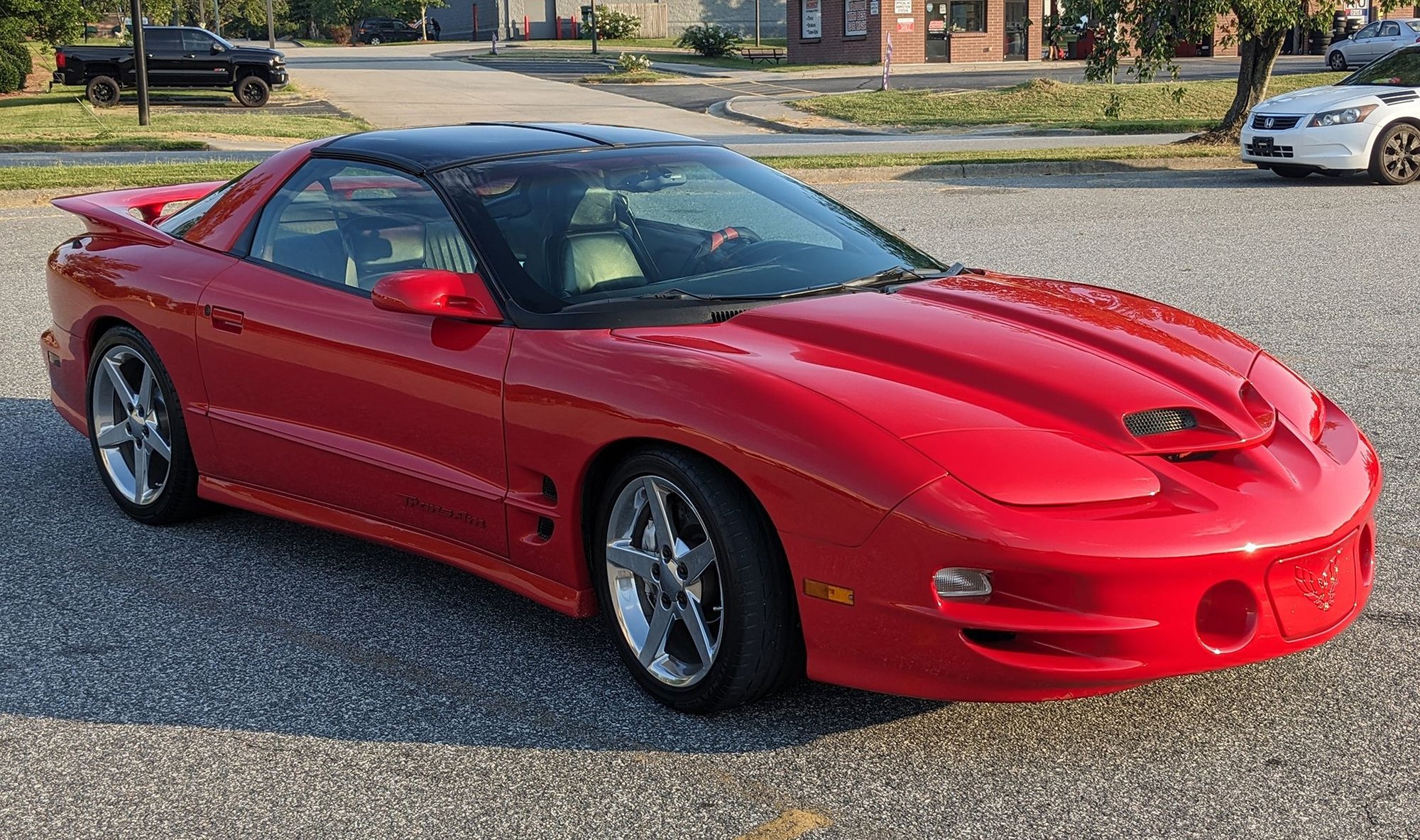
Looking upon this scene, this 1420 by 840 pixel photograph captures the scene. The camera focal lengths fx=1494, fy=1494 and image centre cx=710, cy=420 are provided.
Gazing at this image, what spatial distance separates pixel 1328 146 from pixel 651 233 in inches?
529

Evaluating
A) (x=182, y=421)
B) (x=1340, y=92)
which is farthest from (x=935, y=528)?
(x=1340, y=92)

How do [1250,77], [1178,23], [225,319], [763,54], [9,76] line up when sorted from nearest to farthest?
[225,319] < [1178,23] < [1250,77] < [9,76] < [763,54]

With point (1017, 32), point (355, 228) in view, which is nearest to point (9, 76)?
point (355, 228)

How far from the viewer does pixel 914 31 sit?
46969 millimetres

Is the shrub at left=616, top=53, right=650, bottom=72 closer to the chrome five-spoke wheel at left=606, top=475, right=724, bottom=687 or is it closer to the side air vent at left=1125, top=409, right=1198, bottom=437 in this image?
the chrome five-spoke wheel at left=606, top=475, right=724, bottom=687

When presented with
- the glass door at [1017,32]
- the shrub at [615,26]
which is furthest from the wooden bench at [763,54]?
the shrub at [615,26]

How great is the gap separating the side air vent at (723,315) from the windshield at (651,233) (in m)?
0.14

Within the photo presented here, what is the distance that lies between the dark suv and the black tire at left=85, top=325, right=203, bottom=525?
251ft

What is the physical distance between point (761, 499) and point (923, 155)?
1593 centimetres

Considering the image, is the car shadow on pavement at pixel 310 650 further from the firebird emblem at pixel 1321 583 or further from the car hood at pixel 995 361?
the firebird emblem at pixel 1321 583

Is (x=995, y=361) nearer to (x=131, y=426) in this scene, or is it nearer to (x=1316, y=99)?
(x=131, y=426)

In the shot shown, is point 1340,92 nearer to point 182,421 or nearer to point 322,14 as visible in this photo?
point 182,421

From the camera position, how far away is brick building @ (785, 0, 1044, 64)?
46.6 m

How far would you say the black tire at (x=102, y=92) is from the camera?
95.6 feet
